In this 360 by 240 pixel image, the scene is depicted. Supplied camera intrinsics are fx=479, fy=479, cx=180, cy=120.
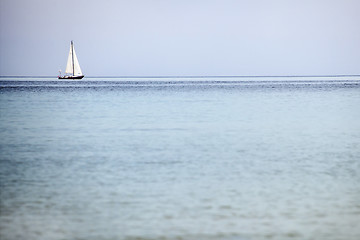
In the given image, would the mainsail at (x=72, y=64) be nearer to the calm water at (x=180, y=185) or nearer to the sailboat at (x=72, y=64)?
the sailboat at (x=72, y=64)

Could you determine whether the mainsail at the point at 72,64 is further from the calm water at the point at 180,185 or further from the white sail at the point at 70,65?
the calm water at the point at 180,185

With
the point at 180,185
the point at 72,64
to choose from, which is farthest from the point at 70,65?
the point at 180,185

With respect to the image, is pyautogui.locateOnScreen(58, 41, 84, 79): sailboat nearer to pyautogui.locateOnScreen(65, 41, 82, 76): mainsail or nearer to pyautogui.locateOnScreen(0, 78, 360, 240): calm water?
pyautogui.locateOnScreen(65, 41, 82, 76): mainsail

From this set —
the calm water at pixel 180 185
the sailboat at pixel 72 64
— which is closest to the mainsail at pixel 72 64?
the sailboat at pixel 72 64

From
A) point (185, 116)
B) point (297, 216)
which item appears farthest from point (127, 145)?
point (185, 116)

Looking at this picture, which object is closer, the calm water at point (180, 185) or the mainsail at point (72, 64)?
the calm water at point (180, 185)

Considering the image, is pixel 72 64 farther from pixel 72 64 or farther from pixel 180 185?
pixel 180 185

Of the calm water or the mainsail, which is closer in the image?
the calm water

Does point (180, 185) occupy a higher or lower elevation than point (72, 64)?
lower

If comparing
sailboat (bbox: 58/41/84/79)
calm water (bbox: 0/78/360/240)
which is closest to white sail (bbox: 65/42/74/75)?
sailboat (bbox: 58/41/84/79)

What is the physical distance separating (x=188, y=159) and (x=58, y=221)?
5832 millimetres

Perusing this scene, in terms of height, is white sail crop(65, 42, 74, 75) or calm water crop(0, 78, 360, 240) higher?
white sail crop(65, 42, 74, 75)

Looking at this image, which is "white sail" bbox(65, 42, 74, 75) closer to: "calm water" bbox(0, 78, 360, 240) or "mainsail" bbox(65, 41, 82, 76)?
"mainsail" bbox(65, 41, 82, 76)

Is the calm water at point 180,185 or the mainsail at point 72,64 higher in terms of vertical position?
the mainsail at point 72,64
